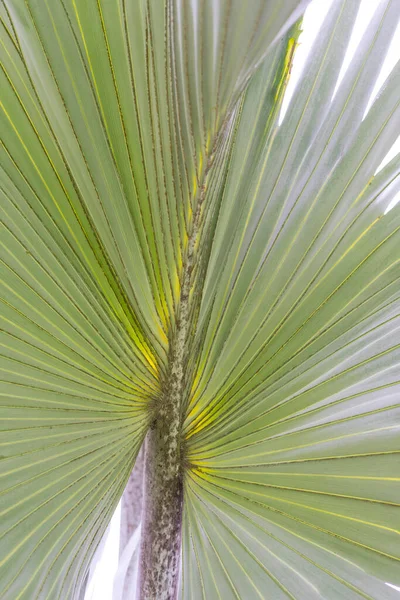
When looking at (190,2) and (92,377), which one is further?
(92,377)

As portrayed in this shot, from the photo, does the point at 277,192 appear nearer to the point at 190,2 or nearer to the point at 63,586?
the point at 190,2

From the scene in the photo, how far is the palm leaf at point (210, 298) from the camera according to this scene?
414 mm

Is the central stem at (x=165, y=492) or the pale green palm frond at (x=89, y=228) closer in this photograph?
the pale green palm frond at (x=89, y=228)

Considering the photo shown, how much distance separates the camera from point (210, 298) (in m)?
0.51

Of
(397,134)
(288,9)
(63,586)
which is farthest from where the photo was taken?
(63,586)

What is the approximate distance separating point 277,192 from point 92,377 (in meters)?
0.24

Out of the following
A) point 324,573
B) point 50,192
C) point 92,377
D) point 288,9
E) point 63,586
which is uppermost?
point 288,9

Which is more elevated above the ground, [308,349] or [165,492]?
[308,349]

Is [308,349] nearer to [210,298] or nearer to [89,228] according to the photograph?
[210,298]

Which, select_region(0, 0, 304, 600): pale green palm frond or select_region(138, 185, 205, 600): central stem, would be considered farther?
select_region(138, 185, 205, 600): central stem

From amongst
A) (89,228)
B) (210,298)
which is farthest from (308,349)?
(89,228)

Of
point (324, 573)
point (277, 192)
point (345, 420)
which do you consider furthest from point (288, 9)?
point (324, 573)

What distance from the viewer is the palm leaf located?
1.36 feet

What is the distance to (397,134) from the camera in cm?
44
